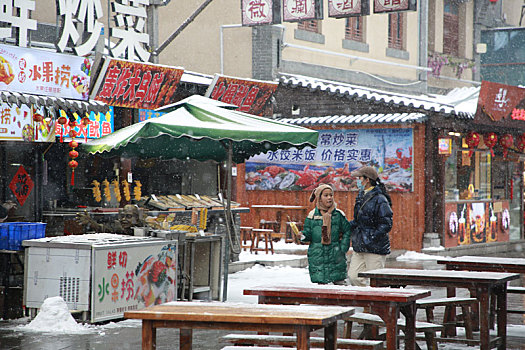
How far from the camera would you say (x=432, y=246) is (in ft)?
68.5

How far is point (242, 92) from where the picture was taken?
59.5ft

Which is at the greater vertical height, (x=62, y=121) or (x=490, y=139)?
(x=490, y=139)

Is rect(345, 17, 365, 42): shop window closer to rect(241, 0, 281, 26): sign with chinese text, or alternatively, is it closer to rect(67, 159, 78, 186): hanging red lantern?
rect(241, 0, 281, 26): sign with chinese text

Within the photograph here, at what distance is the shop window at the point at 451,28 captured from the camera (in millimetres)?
32094

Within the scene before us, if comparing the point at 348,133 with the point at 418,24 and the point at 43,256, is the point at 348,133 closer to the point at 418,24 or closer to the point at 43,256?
the point at 418,24

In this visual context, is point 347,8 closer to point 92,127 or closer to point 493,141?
point 92,127

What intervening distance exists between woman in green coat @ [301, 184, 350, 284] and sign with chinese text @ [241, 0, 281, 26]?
21.3ft

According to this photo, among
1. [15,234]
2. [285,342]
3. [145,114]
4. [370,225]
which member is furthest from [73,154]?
[285,342]

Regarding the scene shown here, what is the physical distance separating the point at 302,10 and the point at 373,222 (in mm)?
6389

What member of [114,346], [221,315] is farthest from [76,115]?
[221,315]

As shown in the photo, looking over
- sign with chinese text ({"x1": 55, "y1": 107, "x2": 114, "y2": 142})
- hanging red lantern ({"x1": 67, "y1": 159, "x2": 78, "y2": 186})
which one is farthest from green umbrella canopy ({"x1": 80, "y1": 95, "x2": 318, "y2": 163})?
sign with chinese text ({"x1": 55, "y1": 107, "x2": 114, "y2": 142})

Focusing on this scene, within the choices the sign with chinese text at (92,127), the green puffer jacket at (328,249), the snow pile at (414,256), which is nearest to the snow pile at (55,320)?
the green puffer jacket at (328,249)

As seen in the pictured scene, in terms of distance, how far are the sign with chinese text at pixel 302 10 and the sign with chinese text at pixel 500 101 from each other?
6.40m

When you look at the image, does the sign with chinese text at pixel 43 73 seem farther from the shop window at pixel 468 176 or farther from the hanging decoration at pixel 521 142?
the hanging decoration at pixel 521 142
